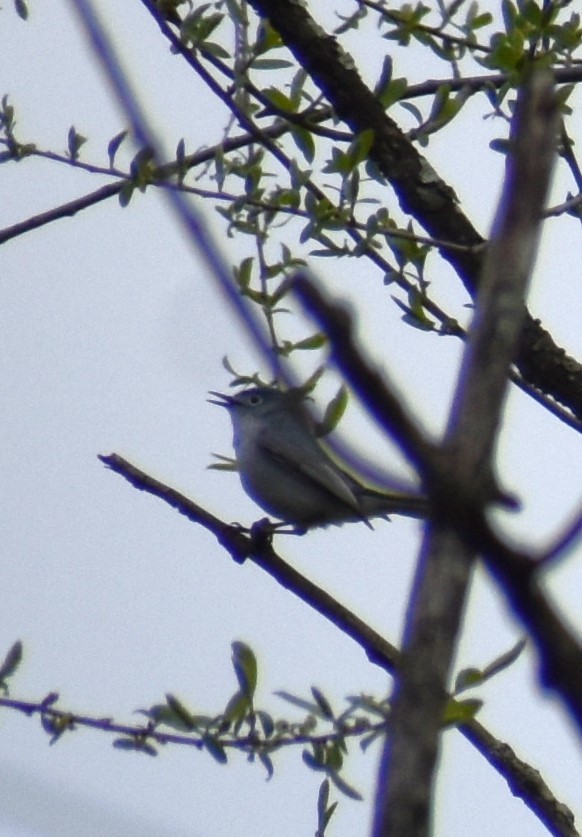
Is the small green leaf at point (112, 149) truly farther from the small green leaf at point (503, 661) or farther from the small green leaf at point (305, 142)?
the small green leaf at point (503, 661)

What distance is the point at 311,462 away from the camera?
5500mm

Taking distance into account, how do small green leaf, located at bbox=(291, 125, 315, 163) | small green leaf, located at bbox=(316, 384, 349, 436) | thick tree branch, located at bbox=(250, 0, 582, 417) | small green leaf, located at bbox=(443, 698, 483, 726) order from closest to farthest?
small green leaf, located at bbox=(443, 698, 483, 726) → small green leaf, located at bbox=(316, 384, 349, 436) → small green leaf, located at bbox=(291, 125, 315, 163) → thick tree branch, located at bbox=(250, 0, 582, 417)

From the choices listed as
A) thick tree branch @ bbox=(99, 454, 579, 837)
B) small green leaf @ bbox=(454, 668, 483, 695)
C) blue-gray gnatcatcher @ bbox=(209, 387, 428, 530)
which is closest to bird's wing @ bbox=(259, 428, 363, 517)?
blue-gray gnatcatcher @ bbox=(209, 387, 428, 530)

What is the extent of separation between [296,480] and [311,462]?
101mm

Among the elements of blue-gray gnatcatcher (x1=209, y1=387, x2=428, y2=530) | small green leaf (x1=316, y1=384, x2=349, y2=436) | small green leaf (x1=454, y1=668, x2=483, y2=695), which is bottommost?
small green leaf (x1=454, y1=668, x2=483, y2=695)

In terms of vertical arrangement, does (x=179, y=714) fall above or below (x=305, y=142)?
below

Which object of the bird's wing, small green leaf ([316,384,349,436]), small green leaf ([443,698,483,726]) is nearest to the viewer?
small green leaf ([443,698,483,726])

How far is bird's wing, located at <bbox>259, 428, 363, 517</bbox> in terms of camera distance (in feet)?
17.3

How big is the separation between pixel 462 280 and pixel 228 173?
2.42 feet

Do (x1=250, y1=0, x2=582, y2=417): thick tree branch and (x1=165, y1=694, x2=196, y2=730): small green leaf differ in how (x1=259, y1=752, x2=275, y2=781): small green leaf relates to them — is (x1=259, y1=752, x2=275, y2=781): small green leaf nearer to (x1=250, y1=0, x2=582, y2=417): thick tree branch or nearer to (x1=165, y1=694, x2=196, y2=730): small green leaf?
(x1=165, y1=694, x2=196, y2=730): small green leaf

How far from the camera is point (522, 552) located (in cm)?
77

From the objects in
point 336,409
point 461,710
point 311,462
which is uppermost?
point 311,462

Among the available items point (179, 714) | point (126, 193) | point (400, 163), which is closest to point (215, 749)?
point (179, 714)

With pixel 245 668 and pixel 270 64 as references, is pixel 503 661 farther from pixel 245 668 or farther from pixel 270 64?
pixel 270 64
